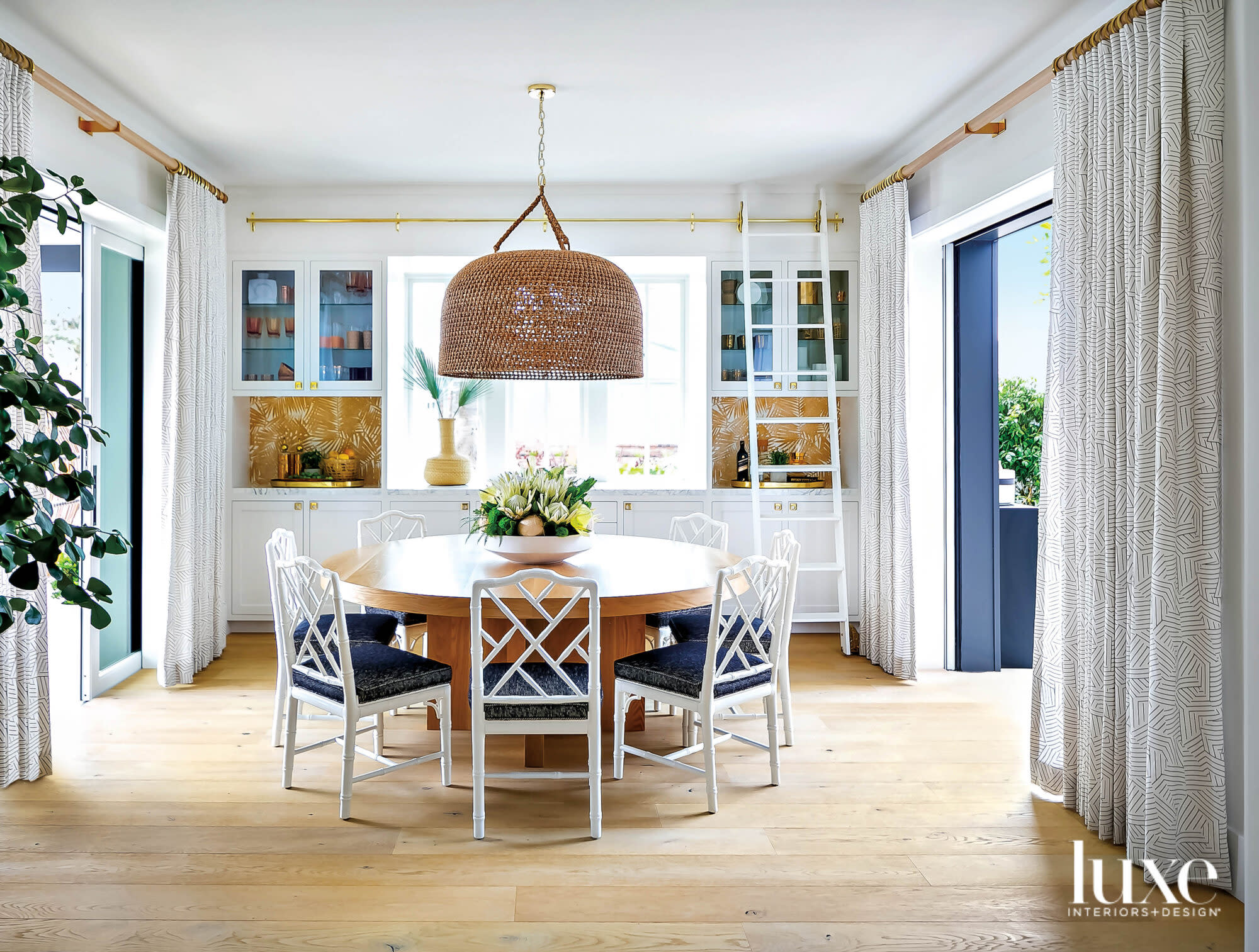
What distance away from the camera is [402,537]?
16.5ft

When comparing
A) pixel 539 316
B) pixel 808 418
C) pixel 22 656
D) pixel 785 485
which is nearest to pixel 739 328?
pixel 808 418

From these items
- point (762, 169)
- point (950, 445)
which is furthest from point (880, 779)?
point (762, 169)

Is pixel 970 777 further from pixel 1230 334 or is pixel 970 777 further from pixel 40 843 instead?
pixel 40 843

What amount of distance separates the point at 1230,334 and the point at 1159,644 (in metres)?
0.86

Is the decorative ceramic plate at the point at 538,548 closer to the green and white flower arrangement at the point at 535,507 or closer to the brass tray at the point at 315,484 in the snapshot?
the green and white flower arrangement at the point at 535,507

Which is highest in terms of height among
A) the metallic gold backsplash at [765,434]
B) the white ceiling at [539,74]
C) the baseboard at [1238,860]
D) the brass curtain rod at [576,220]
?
the white ceiling at [539,74]

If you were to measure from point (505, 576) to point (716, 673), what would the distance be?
2.66 feet

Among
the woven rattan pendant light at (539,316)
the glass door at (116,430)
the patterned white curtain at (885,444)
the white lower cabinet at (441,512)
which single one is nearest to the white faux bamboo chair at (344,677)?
the woven rattan pendant light at (539,316)

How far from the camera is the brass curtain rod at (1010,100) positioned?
8.32 ft

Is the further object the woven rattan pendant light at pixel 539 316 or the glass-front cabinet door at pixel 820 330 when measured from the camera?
the glass-front cabinet door at pixel 820 330

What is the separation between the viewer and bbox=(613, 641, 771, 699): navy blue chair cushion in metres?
2.70

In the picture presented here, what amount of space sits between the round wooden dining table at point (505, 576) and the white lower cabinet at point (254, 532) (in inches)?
55.4

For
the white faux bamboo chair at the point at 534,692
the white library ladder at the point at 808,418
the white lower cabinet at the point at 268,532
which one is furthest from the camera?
the white lower cabinet at the point at 268,532

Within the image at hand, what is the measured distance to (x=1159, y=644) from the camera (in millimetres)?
2338
